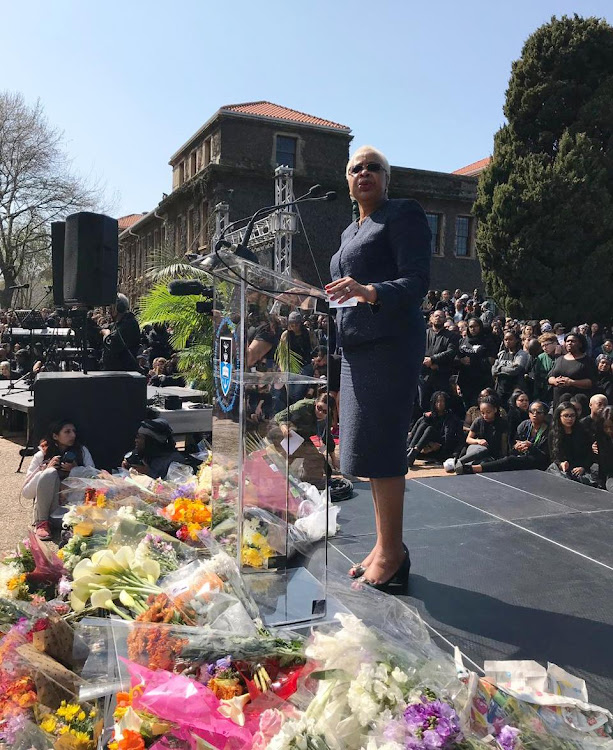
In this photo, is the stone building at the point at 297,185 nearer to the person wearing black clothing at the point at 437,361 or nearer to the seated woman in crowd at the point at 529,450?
the person wearing black clothing at the point at 437,361

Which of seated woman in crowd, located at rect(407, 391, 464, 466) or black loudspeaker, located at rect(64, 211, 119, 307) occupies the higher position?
black loudspeaker, located at rect(64, 211, 119, 307)

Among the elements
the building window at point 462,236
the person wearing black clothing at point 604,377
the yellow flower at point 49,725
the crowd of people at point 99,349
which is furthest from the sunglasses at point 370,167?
the building window at point 462,236

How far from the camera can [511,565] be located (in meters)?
3.06

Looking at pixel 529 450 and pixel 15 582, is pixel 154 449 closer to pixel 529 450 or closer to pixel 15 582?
pixel 15 582

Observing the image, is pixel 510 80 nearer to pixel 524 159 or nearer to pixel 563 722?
pixel 524 159

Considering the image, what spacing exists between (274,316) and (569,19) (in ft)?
66.1

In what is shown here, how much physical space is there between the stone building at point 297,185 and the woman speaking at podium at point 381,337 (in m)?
22.1

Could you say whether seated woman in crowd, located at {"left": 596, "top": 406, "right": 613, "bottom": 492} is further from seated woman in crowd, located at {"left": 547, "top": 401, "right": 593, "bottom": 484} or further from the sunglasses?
the sunglasses

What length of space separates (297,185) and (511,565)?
24944mm

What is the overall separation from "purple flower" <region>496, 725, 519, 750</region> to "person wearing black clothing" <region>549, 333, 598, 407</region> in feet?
18.9

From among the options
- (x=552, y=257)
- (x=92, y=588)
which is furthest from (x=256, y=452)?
(x=552, y=257)

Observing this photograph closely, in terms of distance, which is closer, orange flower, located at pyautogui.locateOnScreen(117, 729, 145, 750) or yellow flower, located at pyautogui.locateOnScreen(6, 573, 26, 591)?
orange flower, located at pyautogui.locateOnScreen(117, 729, 145, 750)

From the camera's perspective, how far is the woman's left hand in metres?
2.08

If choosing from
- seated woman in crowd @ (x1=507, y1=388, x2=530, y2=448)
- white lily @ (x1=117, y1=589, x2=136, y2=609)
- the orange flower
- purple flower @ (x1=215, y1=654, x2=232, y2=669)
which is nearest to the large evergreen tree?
seated woman in crowd @ (x1=507, y1=388, x2=530, y2=448)
